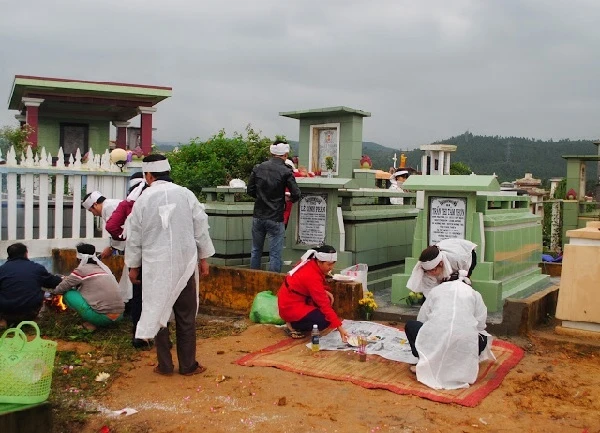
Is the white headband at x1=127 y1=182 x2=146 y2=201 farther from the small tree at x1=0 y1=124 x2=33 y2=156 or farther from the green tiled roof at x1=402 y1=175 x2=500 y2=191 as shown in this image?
the small tree at x1=0 y1=124 x2=33 y2=156

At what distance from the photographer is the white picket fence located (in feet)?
29.0

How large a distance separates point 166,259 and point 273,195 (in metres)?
2.94

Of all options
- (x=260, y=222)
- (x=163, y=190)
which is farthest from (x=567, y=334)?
(x=163, y=190)

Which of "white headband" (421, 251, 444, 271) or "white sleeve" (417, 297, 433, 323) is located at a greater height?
"white headband" (421, 251, 444, 271)

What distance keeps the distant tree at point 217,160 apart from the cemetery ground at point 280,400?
7.54 m

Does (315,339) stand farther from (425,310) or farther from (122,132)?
(122,132)

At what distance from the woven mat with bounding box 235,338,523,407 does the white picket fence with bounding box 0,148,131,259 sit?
14.8 ft

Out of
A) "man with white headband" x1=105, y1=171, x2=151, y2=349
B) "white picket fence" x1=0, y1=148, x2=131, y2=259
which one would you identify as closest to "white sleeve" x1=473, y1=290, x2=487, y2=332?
"man with white headband" x1=105, y1=171, x2=151, y2=349

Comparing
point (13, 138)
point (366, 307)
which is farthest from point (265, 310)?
point (13, 138)

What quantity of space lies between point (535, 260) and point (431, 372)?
5030 millimetres

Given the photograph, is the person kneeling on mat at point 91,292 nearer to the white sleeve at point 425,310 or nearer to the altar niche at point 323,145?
the white sleeve at point 425,310

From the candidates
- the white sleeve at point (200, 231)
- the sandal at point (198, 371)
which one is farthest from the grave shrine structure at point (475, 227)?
the sandal at point (198, 371)

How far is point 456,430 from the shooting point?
166 inches

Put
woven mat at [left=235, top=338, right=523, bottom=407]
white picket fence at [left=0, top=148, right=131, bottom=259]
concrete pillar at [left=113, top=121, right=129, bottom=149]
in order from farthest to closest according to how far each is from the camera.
Result: concrete pillar at [left=113, top=121, right=129, bottom=149] < white picket fence at [left=0, top=148, right=131, bottom=259] < woven mat at [left=235, top=338, right=523, bottom=407]
